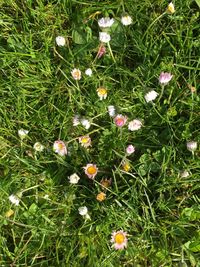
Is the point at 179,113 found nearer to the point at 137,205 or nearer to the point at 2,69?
the point at 137,205

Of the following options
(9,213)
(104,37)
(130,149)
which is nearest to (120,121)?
(130,149)

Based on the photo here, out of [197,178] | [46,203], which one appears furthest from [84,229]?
[197,178]

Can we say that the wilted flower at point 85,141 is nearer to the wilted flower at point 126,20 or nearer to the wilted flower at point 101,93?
the wilted flower at point 101,93

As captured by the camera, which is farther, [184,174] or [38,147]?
[38,147]

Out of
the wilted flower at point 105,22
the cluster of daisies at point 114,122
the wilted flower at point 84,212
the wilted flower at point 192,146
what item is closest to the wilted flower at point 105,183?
the cluster of daisies at point 114,122

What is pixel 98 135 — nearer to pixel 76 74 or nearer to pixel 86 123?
pixel 86 123
